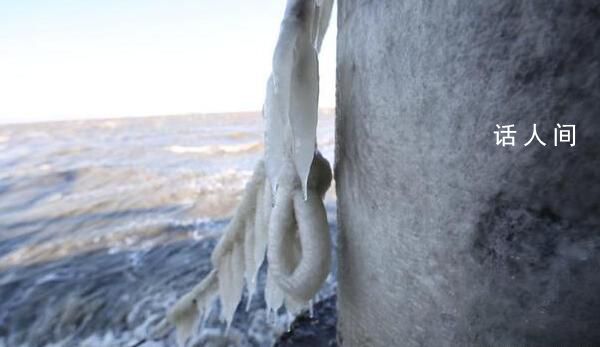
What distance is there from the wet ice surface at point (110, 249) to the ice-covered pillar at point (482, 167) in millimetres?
3254

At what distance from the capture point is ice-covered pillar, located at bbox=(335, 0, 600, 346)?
87 cm

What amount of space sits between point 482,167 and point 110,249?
280 inches

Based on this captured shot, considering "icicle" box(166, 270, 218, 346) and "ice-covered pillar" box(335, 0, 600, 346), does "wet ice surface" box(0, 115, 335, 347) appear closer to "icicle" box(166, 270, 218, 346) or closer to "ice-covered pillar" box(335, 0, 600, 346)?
"icicle" box(166, 270, 218, 346)

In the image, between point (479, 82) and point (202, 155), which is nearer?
point (479, 82)

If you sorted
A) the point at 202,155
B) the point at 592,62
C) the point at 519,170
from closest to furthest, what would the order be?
the point at 592,62
the point at 519,170
the point at 202,155

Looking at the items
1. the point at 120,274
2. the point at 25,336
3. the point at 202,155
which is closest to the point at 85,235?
the point at 120,274

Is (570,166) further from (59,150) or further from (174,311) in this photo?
(59,150)

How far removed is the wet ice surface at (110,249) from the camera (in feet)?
14.6

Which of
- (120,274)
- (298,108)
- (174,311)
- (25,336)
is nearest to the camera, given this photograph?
(298,108)

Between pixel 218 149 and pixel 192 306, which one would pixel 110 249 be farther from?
pixel 218 149

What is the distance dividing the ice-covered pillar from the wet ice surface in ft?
10.7

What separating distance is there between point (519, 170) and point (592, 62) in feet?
0.89

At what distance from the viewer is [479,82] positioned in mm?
934

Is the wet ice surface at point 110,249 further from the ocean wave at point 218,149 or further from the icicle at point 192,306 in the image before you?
the ocean wave at point 218,149
